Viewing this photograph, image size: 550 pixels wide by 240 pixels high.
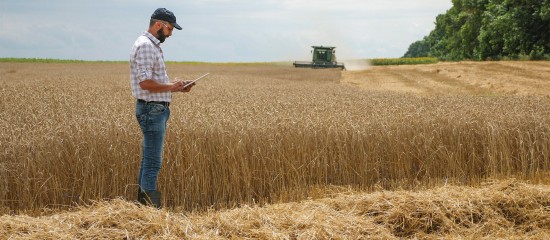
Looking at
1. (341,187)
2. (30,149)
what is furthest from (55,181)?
(341,187)

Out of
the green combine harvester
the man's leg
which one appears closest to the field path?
the green combine harvester

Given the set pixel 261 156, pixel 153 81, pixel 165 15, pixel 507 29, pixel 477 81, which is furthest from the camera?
pixel 507 29

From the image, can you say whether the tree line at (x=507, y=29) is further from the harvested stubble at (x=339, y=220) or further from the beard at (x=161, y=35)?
the beard at (x=161, y=35)

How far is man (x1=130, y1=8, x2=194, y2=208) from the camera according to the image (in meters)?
5.82

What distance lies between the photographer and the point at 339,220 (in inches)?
236

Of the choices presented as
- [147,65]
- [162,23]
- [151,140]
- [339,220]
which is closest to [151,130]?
[151,140]

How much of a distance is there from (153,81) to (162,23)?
0.62 meters

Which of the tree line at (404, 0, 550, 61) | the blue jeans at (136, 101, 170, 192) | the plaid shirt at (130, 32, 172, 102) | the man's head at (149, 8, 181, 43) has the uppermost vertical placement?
the tree line at (404, 0, 550, 61)

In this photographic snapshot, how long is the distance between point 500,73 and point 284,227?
1097 inches

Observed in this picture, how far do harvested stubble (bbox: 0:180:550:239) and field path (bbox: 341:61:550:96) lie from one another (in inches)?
651

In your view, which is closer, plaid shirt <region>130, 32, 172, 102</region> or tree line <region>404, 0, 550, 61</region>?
plaid shirt <region>130, 32, 172, 102</region>

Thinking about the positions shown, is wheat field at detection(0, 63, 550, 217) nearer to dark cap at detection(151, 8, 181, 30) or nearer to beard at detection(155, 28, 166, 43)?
beard at detection(155, 28, 166, 43)

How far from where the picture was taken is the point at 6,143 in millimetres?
7211

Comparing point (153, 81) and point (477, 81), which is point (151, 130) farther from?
point (477, 81)
